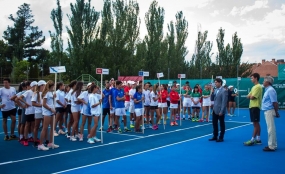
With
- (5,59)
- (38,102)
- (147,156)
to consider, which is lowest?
(147,156)

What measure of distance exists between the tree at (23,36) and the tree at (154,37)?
2778 centimetres

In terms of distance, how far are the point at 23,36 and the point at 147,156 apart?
57.0m

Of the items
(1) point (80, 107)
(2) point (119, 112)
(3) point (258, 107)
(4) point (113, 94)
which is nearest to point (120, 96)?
(4) point (113, 94)

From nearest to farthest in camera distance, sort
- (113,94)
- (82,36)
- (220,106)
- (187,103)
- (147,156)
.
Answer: (147,156) → (220,106) → (113,94) → (187,103) → (82,36)

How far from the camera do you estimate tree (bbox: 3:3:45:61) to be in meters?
57.3

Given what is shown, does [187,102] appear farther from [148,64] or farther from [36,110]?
[148,64]

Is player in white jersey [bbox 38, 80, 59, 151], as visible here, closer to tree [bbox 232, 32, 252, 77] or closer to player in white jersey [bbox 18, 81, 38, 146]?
player in white jersey [bbox 18, 81, 38, 146]

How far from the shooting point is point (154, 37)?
3912cm

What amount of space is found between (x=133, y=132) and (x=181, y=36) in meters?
32.1

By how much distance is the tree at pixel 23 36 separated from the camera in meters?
57.3

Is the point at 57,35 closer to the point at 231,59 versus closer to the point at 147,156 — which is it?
the point at 231,59

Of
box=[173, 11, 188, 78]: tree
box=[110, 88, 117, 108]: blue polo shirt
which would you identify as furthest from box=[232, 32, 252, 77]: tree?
box=[110, 88, 117, 108]: blue polo shirt

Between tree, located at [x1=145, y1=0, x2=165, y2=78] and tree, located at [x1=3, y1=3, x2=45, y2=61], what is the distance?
91.1ft

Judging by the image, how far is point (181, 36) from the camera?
139 ft
